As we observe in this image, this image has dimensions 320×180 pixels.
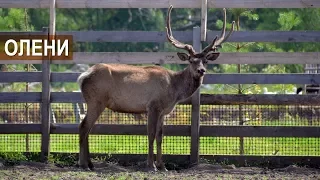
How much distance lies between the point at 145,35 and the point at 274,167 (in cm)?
269

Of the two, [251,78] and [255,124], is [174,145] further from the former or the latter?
[251,78]

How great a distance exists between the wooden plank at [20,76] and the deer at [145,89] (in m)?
0.83

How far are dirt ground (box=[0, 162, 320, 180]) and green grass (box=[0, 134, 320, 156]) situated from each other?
1117 mm

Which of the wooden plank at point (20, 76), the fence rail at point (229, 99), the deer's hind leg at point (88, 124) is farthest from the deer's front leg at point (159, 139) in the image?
the wooden plank at point (20, 76)

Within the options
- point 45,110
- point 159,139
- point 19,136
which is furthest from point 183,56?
point 19,136

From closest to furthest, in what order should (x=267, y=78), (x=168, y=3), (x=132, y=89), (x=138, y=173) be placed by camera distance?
(x=138, y=173), (x=132, y=89), (x=267, y=78), (x=168, y=3)

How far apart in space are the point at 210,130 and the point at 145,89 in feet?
3.76

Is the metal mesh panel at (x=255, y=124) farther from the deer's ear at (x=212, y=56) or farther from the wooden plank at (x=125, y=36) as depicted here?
the wooden plank at (x=125, y=36)

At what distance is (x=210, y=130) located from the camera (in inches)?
518

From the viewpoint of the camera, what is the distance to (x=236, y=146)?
14258mm

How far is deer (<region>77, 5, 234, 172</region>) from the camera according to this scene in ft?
41.7

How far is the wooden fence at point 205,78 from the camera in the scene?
1306 centimetres

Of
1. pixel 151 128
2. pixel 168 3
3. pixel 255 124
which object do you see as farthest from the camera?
pixel 255 124

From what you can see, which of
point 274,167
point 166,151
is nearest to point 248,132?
point 274,167
